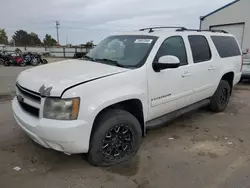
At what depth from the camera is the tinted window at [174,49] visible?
3718 mm

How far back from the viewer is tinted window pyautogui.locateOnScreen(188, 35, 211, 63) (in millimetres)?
4322

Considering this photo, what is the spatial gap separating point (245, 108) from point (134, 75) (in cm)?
417

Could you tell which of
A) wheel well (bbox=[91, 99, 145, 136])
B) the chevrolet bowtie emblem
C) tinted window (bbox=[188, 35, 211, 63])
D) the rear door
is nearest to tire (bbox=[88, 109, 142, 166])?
wheel well (bbox=[91, 99, 145, 136])

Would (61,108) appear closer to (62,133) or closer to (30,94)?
(62,133)

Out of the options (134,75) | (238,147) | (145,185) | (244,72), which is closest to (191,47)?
(134,75)

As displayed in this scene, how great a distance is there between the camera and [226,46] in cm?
536

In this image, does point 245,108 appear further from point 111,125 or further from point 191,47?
point 111,125

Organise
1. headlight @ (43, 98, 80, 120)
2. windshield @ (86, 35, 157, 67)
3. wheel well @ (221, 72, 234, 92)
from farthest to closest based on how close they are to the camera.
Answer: wheel well @ (221, 72, 234, 92)
windshield @ (86, 35, 157, 67)
headlight @ (43, 98, 80, 120)

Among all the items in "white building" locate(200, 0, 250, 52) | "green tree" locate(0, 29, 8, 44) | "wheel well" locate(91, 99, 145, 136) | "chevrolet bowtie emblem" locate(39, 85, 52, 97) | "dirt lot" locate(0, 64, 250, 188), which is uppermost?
"green tree" locate(0, 29, 8, 44)

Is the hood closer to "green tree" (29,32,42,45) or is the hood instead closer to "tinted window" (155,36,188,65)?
"tinted window" (155,36,188,65)

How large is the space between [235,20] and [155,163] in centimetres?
1379

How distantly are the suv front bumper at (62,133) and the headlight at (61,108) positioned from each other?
0.19 feet


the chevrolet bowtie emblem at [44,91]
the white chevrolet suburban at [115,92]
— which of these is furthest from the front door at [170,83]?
the chevrolet bowtie emblem at [44,91]

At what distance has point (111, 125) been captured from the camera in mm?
2998
